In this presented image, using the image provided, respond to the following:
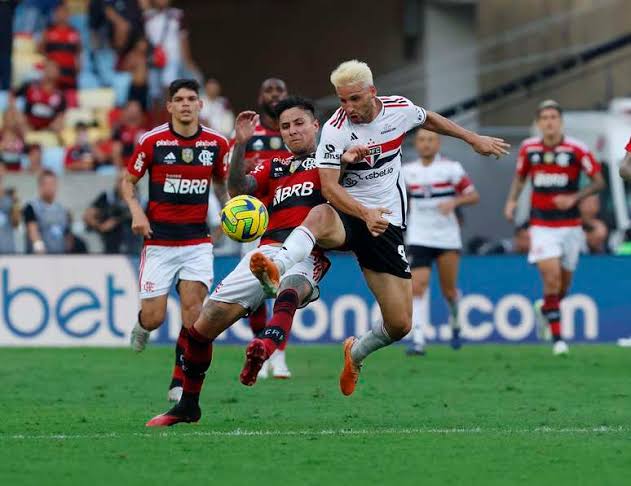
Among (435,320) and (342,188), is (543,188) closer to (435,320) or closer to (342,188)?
(435,320)

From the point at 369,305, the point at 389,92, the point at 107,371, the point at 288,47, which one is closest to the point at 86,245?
the point at 369,305

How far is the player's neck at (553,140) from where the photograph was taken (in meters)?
15.7

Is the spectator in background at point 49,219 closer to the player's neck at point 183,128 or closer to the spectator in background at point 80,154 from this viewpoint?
the spectator in background at point 80,154

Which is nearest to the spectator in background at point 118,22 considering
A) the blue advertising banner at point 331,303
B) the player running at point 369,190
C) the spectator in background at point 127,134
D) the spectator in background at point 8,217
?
the spectator in background at point 127,134

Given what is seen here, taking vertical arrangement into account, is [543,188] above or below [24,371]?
above

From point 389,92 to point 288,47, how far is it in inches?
148

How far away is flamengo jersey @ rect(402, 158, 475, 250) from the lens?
16156 mm

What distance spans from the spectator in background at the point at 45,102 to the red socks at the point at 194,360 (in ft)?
46.3

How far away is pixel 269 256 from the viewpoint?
9695mm

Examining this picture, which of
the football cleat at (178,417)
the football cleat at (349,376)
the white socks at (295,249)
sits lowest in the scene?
the football cleat at (178,417)

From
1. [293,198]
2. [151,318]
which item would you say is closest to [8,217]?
[151,318]

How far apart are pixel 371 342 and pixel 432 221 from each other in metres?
6.08

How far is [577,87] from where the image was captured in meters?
26.2

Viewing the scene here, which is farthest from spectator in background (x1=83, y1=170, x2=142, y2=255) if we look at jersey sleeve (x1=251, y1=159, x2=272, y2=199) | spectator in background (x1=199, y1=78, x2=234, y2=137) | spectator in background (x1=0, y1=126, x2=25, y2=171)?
jersey sleeve (x1=251, y1=159, x2=272, y2=199)
